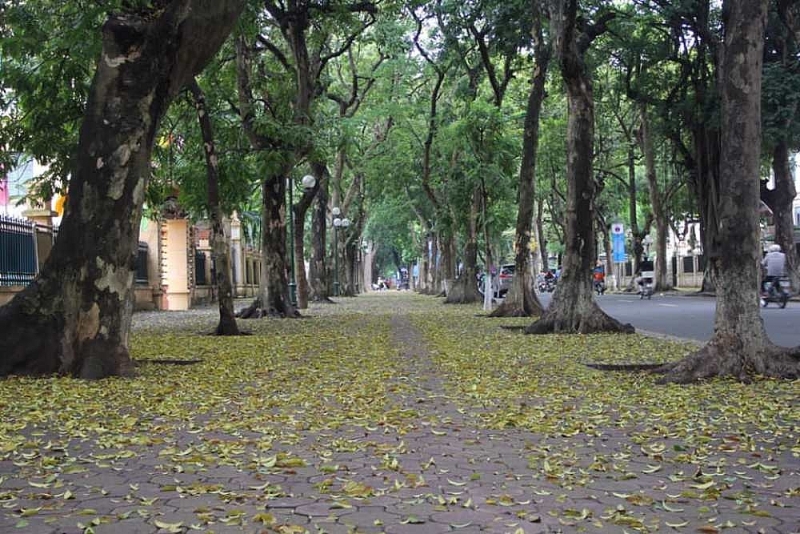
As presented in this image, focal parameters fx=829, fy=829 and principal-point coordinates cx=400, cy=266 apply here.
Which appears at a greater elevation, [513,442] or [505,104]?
[505,104]

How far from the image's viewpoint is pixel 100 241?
9.00 meters

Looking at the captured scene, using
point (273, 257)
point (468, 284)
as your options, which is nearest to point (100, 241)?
point (273, 257)

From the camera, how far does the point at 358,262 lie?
65500 mm

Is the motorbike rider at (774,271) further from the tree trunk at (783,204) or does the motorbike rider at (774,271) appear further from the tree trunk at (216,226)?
the tree trunk at (216,226)

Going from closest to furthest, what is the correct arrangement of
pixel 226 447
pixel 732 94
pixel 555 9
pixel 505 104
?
pixel 226 447, pixel 732 94, pixel 555 9, pixel 505 104

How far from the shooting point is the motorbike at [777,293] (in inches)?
834

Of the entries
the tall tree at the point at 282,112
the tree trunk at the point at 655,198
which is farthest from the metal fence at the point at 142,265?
the tree trunk at the point at 655,198

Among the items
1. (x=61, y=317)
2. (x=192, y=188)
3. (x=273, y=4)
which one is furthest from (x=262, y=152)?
(x=61, y=317)

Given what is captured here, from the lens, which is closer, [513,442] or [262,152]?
[513,442]

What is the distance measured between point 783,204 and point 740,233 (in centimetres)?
2278

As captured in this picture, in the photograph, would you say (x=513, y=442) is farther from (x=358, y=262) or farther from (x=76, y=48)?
(x=358, y=262)

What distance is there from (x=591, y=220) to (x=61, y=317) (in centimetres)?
933

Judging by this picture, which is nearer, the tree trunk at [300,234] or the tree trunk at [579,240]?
the tree trunk at [579,240]

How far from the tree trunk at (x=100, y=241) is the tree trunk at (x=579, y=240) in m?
7.83
